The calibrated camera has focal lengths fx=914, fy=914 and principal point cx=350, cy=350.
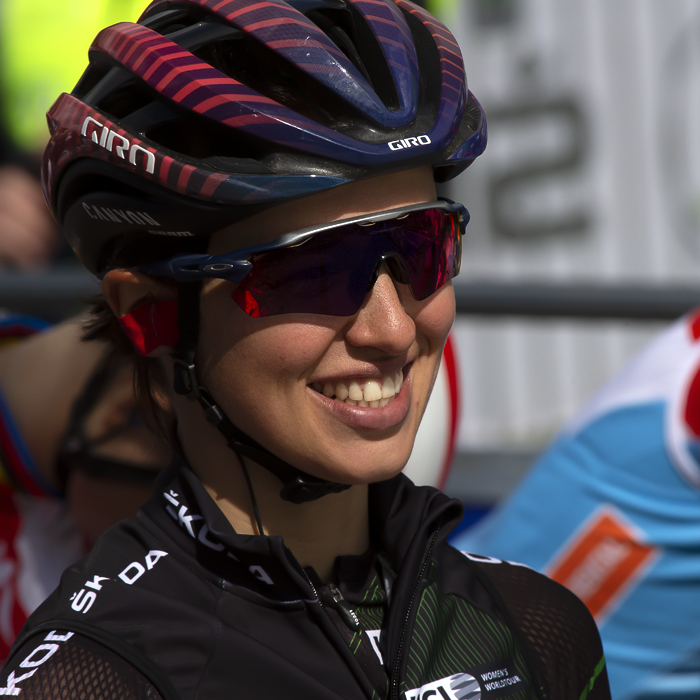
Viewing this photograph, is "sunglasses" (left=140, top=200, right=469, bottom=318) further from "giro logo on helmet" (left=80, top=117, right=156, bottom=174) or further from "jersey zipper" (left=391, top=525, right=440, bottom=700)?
"jersey zipper" (left=391, top=525, right=440, bottom=700)

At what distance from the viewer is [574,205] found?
661 cm

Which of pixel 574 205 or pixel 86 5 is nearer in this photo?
pixel 86 5

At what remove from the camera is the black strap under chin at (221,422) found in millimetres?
1439

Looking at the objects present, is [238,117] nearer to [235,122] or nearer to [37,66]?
[235,122]

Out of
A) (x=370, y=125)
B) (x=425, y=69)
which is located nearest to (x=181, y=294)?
(x=370, y=125)

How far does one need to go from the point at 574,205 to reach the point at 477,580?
5.39 metres

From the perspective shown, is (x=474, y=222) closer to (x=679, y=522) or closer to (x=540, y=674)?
(x=679, y=522)

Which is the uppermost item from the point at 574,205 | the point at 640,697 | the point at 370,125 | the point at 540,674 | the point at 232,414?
the point at 370,125

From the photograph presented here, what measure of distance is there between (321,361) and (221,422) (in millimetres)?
212

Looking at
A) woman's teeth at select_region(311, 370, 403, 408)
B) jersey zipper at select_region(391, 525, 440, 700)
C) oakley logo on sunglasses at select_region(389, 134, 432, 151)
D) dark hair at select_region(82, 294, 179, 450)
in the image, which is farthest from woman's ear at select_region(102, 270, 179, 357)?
jersey zipper at select_region(391, 525, 440, 700)

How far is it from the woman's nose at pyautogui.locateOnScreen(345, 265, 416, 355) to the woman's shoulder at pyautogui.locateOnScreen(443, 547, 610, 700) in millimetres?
457

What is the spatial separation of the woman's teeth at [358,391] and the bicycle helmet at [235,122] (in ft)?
0.52

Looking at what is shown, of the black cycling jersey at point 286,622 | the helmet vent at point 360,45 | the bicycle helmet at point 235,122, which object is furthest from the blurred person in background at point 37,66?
the black cycling jersey at point 286,622

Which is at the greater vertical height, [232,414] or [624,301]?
[232,414]
